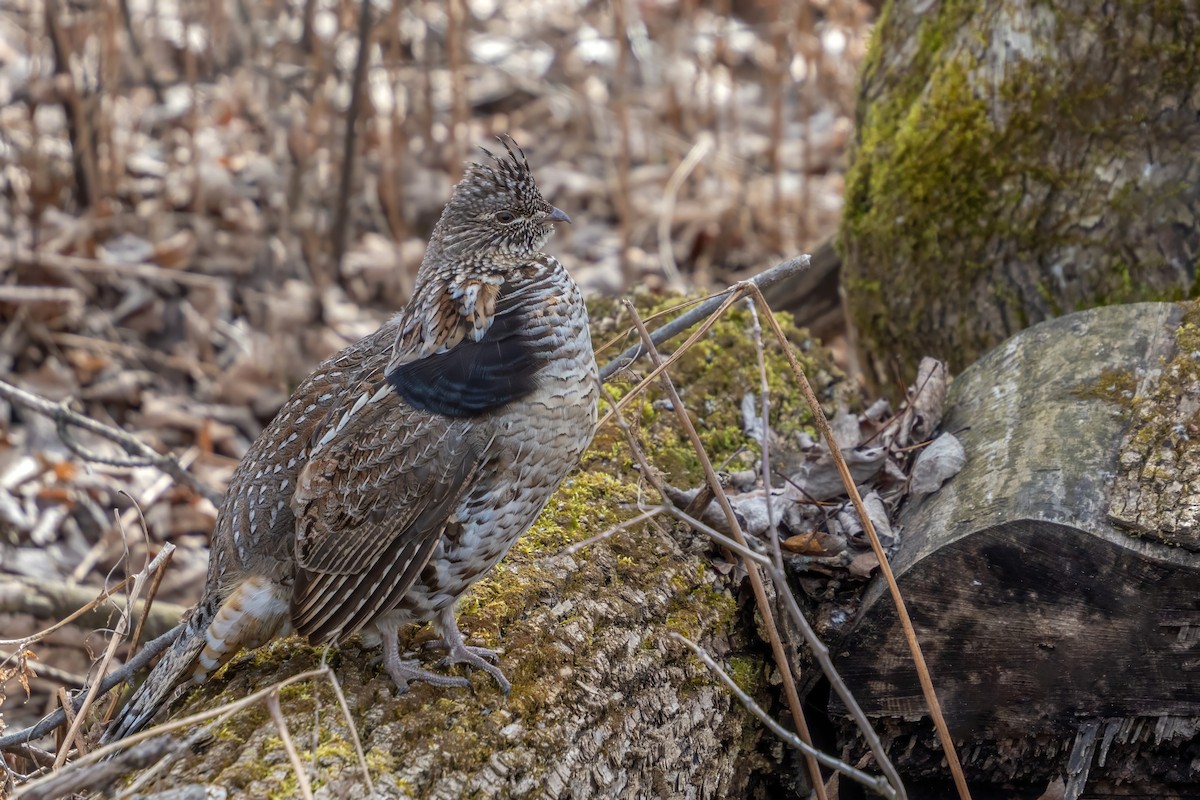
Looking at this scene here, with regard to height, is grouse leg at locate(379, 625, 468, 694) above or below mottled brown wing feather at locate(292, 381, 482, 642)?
below

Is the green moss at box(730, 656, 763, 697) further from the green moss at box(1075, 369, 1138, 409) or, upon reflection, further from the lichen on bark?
the green moss at box(1075, 369, 1138, 409)

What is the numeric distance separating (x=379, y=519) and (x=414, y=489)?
125mm

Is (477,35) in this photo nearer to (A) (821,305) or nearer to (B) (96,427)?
(A) (821,305)

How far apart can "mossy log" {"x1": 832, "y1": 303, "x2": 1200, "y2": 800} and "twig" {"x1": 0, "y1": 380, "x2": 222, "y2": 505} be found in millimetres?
2599

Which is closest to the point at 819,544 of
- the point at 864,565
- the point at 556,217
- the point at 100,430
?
the point at 864,565

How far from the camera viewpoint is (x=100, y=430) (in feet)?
14.3

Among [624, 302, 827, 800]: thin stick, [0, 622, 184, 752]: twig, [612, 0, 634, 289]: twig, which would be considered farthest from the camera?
[612, 0, 634, 289]: twig

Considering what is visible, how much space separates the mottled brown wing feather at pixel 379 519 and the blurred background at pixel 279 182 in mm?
2636

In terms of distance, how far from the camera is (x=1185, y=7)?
4.57 metres

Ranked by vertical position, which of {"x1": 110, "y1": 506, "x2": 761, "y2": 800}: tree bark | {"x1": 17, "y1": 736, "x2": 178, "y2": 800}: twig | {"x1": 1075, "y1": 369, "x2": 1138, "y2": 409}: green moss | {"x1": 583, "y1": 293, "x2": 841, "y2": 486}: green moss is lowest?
{"x1": 110, "y1": 506, "x2": 761, "y2": 800}: tree bark

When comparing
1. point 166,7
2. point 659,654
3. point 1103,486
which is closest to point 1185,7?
point 1103,486

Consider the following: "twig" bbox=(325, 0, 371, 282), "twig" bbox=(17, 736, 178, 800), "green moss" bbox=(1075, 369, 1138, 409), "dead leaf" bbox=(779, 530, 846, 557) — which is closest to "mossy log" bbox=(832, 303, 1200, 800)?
"green moss" bbox=(1075, 369, 1138, 409)

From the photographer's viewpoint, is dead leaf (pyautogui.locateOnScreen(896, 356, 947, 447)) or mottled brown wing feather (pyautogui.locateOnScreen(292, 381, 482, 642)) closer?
mottled brown wing feather (pyautogui.locateOnScreen(292, 381, 482, 642))

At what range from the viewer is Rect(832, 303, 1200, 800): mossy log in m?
3.02
